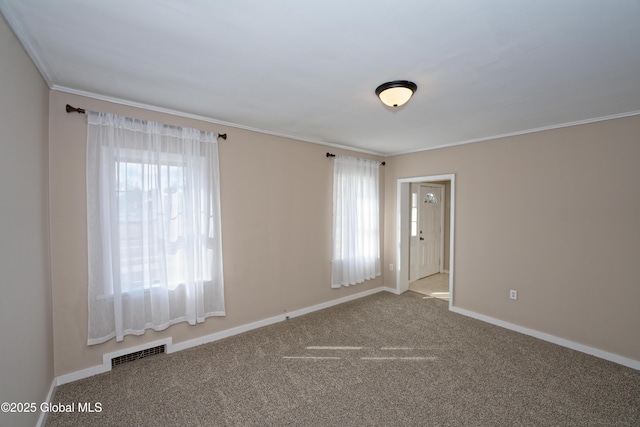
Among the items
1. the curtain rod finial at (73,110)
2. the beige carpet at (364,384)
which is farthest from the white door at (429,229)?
the curtain rod finial at (73,110)

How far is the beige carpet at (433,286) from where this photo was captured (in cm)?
499

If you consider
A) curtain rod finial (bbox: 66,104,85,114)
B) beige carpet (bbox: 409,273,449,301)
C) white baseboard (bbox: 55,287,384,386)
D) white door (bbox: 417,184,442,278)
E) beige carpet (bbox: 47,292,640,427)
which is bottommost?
beige carpet (bbox: 47,292,640,427)

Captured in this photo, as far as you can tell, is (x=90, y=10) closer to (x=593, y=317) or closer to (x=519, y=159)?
(x=519, y=159)

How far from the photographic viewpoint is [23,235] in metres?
1.74

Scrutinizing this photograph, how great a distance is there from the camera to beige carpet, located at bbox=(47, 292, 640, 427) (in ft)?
6.89

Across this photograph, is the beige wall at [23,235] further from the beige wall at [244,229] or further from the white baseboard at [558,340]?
the white baseboard at [558,340]

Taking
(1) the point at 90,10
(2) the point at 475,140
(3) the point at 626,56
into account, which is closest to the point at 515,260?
(2) the point at 475,140

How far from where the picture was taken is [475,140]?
396 cm

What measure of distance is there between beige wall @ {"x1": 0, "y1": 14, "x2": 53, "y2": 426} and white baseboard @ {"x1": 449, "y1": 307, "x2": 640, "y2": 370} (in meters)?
4.60

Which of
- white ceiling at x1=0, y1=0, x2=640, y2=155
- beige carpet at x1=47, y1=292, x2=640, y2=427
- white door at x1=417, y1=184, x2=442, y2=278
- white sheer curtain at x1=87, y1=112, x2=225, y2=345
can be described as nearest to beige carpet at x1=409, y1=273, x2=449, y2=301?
white door at x1=417, y1=184, x2=442, y2=278

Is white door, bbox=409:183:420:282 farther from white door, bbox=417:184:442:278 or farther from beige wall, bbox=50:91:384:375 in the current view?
beige wall, bbox=50:91:384:375

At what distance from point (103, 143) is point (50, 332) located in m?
1.66

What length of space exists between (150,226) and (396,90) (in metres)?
Result: 2.57

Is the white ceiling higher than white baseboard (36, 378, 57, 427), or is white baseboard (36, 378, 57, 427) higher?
the white ceiling
